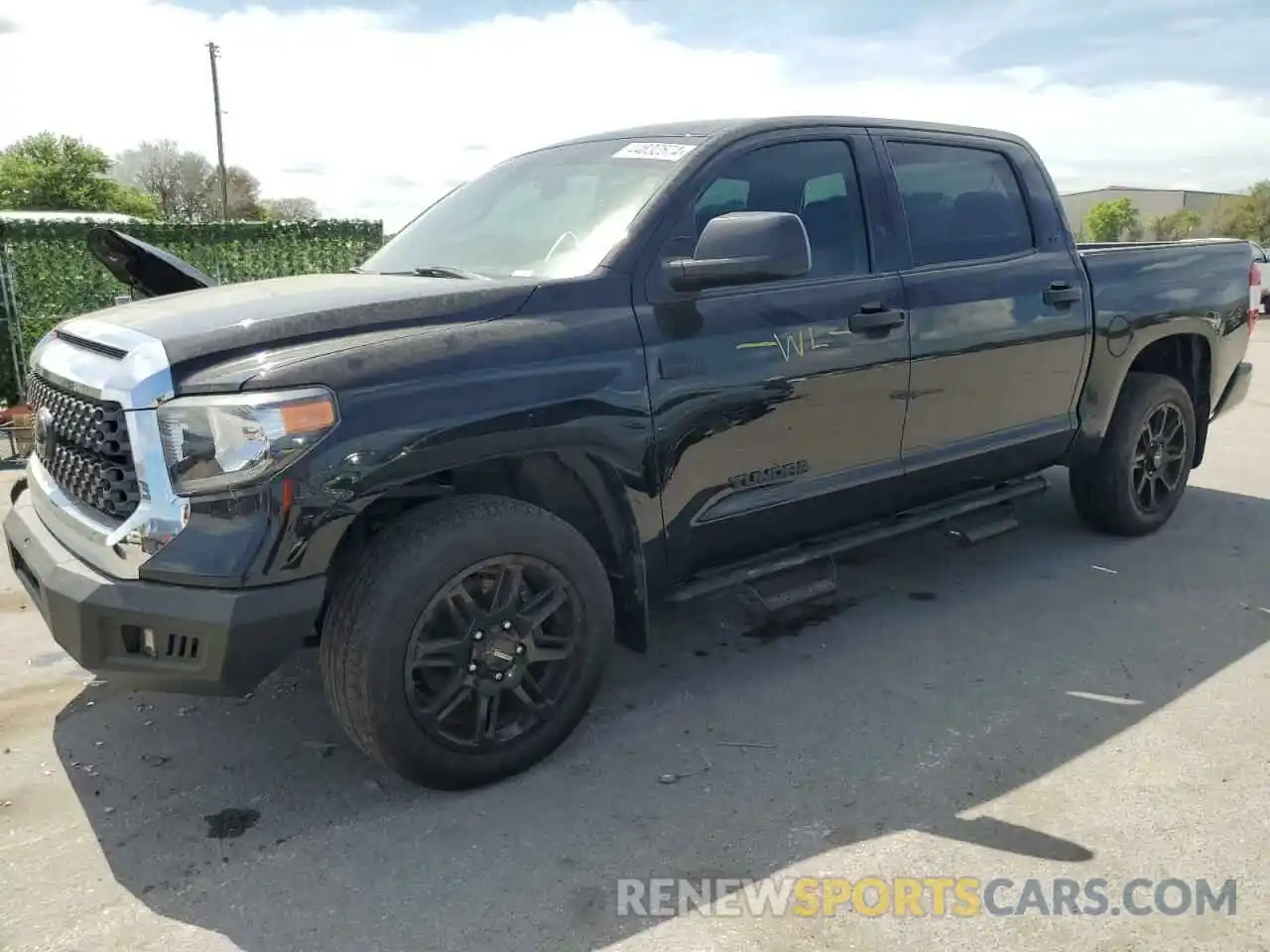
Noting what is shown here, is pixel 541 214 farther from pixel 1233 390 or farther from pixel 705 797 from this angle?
pixel 1233 390

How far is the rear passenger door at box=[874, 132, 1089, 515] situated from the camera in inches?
156

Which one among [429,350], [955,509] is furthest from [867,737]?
[429,350]

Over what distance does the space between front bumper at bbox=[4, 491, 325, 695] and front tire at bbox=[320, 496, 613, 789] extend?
177 mm

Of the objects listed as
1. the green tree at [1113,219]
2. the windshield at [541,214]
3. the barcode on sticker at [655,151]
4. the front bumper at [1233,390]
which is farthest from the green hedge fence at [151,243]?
the green tree at [1113,219]

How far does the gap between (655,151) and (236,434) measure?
1818 millimetres

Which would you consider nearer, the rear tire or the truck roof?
the truck roof

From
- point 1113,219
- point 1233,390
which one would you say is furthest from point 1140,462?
point 1113,219

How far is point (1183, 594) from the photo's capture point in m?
4.53

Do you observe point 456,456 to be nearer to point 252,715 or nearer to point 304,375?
point 304,375

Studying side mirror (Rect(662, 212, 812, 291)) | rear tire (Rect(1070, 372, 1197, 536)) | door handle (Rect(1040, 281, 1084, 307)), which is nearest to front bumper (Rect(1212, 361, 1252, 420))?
rear tire (Rect(1070, 372, 1197, 536))

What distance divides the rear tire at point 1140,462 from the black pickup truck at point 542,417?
1.87ft

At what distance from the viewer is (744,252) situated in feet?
9.93

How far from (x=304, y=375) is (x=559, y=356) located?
737mm

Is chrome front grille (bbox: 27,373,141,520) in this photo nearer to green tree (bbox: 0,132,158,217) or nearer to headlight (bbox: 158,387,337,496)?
headlight (bbox: 158,387,337,496)
